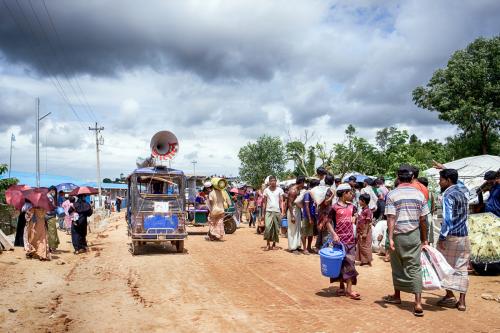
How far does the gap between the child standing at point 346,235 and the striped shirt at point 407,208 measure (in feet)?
3.04

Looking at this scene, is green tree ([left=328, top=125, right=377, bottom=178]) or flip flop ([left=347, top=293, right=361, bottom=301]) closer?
flip flop ([left=347, top=293, right=361, bottom=301])

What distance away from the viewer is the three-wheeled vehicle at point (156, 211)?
11453 millimetres

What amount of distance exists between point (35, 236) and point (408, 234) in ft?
29.3

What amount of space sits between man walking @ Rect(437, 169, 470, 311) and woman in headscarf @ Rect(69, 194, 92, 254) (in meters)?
9.22

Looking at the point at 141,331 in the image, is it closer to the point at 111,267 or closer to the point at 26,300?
the point at 26,300

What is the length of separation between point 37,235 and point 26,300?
4569mm

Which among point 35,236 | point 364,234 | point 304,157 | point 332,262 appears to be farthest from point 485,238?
point 304,157

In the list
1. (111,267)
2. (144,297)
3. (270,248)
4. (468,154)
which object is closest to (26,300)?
(144,297)

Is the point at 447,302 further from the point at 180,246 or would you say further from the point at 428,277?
the point at 180,246

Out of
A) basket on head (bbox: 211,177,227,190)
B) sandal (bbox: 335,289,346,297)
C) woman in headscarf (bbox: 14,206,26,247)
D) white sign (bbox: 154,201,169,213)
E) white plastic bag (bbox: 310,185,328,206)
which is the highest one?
basket on head (bbox: 211,177,227,190)

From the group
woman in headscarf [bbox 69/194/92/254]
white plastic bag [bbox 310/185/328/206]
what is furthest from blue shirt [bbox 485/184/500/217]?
woman in headscarf [bbox 69/194/92/254]

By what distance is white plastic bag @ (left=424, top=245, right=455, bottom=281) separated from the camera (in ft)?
19.4

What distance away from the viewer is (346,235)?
6.75m

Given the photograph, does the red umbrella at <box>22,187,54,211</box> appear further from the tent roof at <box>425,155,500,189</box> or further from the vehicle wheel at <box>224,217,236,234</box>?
the tent roof at <box>425,155,500,189</box>
